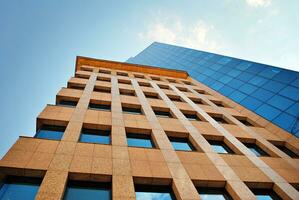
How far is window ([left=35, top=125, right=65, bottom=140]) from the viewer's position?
13.7 metres

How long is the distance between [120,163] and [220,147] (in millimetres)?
8126

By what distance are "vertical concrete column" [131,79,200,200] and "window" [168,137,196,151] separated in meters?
0.94

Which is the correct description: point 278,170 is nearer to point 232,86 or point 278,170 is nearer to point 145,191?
point 145,191

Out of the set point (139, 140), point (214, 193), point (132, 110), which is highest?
point (132, 110)

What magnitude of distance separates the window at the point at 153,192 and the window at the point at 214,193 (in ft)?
5.33

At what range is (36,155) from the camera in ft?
36.6

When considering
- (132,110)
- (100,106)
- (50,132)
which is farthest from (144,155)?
(100,106)

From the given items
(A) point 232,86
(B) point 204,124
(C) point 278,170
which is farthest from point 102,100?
(A) point 232,86

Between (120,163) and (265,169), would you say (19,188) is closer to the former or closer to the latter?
(120,163)

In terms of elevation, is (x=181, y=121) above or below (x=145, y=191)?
above

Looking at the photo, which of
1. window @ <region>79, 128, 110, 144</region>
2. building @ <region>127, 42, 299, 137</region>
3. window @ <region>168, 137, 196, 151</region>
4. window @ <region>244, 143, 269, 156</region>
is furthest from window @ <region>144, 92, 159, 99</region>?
window @ <region>244, 143, 269, 156</region>

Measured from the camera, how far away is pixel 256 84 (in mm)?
25531

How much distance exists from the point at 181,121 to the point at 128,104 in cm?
457

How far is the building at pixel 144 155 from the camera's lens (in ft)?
34.2
